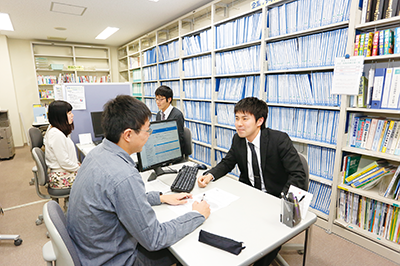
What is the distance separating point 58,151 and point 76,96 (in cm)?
123

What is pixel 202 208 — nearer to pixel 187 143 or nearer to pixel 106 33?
pixel 187 143

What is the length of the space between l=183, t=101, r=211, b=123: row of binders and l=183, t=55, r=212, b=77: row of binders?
0.47 m

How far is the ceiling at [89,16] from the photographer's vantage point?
3.47 m

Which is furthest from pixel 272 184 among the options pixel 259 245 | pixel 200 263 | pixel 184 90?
pixel 184 90

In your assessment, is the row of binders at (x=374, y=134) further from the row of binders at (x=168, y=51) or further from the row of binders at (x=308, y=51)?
the row of binders at (x=168, y=51)

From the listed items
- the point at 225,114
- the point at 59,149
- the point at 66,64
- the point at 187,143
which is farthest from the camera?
the point at 66,64

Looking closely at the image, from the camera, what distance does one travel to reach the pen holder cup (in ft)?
3.39

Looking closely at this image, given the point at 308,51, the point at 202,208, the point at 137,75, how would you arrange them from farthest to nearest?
the point at 137,75, the point at 308,51, the point at 202,208

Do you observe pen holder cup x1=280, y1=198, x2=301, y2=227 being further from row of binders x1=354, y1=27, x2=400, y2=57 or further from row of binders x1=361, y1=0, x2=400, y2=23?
row of binders x1=361, y1=0, x2=400, y2=23

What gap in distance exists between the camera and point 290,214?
1.04 m

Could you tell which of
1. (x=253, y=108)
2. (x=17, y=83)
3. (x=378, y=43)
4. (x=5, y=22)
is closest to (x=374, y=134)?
(x=378, y=43)

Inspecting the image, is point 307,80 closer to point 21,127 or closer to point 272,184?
point 272,184

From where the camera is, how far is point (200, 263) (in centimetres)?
84

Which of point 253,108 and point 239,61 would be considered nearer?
point 253,108
